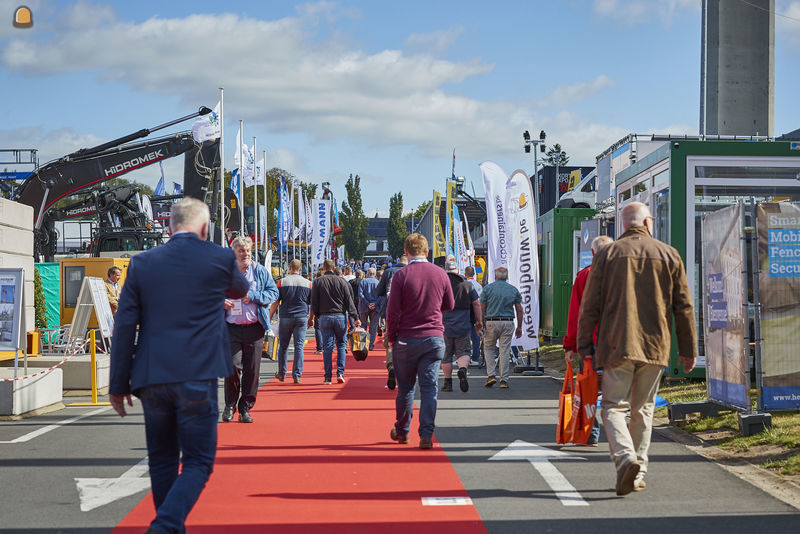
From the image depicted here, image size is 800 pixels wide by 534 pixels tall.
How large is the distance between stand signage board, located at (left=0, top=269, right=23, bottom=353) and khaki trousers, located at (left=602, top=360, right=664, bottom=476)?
7.45 meters

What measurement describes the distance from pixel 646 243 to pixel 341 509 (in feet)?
8.95

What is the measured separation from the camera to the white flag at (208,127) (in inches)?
966

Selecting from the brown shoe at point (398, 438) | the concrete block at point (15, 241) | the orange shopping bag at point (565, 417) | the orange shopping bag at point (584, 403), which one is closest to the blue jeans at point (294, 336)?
the concrete block at point (15, 241)

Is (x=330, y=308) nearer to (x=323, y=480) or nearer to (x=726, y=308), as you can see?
(x=726, y=308)

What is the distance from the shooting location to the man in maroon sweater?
345 inches

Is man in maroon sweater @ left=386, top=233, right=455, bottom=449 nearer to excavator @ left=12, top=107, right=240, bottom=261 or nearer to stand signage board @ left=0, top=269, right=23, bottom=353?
stand signage board @ left=0, top=269, right=23, bottom=353

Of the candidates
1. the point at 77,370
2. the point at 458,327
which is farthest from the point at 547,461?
the point at 77,370

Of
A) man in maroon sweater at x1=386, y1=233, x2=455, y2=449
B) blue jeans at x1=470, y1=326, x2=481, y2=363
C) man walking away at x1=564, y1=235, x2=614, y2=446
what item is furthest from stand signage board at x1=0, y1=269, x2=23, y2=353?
blue jeans at x1=470, y1=326, x2=481, y2=363

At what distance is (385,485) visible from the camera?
277 inches

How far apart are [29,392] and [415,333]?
5.14 m

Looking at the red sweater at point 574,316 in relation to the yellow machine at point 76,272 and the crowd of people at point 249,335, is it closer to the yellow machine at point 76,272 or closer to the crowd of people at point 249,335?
the crowd of people at point 249,335

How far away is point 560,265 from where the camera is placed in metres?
20.9

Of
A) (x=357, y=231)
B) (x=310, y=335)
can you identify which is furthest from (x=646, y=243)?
(x=357, y=231)

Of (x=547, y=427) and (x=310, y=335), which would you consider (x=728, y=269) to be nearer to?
(x=547, y=427)
